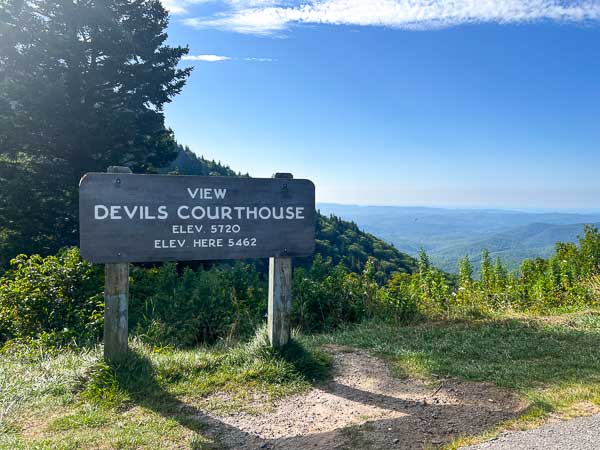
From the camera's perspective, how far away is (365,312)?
7.21 meters

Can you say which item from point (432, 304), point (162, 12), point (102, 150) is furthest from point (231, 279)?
point (162, 12)

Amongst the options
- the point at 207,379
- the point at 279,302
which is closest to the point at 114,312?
the point at 207,379

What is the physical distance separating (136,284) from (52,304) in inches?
71.6

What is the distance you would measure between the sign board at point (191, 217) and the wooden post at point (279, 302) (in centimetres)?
14

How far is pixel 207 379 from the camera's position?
13.8 ft

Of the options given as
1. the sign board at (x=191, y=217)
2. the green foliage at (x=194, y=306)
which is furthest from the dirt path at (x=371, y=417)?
the green foliage at (x=194, y=306)

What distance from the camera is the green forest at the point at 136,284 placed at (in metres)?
4.31

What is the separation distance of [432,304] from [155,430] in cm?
568

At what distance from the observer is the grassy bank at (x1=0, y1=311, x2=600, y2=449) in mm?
3275

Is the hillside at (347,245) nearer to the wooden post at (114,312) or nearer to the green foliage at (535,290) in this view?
the green foliage at (535,290)

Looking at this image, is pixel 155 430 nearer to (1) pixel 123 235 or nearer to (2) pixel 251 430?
(2) pixel 251 430

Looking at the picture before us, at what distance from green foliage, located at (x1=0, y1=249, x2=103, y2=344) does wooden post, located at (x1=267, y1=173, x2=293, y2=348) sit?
2.79 metres

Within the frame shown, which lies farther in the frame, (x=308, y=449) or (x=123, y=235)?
(x=123, y=235)

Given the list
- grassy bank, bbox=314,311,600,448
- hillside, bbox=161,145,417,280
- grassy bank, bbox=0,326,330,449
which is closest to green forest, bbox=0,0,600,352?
grassy bank, bbox=314,311,600,448
